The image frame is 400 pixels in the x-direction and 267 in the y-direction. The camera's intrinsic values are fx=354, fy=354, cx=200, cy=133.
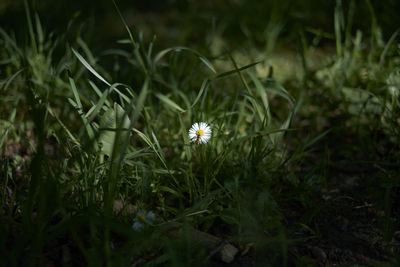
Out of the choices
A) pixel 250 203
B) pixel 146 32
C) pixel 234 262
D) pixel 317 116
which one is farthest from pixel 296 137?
pixel 146 32

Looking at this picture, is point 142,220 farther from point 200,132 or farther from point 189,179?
point 200,132

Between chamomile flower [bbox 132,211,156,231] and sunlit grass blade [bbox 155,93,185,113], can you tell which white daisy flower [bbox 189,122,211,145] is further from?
chamomile flower [bbox 132,211,156,231]

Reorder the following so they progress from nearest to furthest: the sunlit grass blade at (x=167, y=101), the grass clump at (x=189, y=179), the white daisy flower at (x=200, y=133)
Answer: the grass clump at (x=189, y=179) → the sunlit grass blade at (x=167, y=101) → the white daisy flower at (x=200, y=133)

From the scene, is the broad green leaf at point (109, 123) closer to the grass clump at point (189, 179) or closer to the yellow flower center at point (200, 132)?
the grass clump at point (189, 179)

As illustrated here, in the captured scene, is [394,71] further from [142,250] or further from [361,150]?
[142,250]

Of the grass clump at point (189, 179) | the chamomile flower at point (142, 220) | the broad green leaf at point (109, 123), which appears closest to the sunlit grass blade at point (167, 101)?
the grass clump at point (189, 179)

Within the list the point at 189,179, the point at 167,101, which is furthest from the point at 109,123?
the point at 189,179
